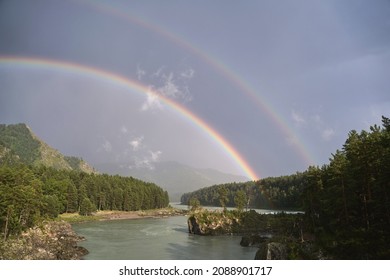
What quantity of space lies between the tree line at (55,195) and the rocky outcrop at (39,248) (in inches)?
66.9

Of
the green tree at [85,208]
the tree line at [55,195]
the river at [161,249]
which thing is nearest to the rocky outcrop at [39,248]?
the tree line at [55,195]

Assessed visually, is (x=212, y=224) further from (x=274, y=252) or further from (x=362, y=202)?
(x=362, y=202)

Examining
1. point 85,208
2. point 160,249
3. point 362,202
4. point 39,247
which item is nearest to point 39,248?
point 39,247

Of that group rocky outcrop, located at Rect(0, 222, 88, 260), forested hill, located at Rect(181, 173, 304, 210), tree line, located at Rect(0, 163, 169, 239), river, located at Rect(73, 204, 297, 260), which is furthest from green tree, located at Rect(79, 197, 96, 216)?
rocky outcrop, located at Rect(0, 222, 88, 260)

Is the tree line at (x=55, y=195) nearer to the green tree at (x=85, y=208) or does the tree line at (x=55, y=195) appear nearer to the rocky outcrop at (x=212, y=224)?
the green tree at (x=85, y=208)

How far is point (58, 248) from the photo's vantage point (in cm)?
3794

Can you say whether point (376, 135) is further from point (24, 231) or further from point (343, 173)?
point (24, 231)

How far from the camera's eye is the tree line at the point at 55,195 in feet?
132

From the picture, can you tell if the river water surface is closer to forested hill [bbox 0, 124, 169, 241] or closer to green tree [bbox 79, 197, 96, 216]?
forested hill [bbox 0, 124, 169, 241]

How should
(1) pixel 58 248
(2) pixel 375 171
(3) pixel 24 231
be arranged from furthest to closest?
(3) pixel 24 231, (1) pixel 58 248, (2) pixel 375 171

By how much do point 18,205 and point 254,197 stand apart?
124 metres

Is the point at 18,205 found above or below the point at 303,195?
below

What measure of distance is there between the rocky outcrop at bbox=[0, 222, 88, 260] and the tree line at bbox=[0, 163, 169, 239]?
1699 millimetres

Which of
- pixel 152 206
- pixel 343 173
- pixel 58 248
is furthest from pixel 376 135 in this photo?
pixel 152 206
